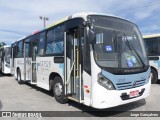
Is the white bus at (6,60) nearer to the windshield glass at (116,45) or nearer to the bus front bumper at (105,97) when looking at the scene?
the windshield glass at (116,45)

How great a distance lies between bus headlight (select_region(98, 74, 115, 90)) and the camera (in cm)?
523

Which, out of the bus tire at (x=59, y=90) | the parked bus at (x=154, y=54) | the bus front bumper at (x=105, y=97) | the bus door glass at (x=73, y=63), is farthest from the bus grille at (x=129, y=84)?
the parked bus at (x=154, y=54)

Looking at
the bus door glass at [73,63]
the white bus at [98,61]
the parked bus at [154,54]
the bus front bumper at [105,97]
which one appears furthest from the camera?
the parked bus at [154,54]

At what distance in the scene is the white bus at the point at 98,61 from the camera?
5.28 metres

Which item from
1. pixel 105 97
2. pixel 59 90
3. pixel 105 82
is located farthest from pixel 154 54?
pixel 105 97

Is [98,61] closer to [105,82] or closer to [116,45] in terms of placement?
[105,82]

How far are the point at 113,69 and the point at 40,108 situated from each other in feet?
9.31

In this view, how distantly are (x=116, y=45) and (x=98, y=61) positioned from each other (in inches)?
30.8

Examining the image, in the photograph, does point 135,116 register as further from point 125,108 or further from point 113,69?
point 113,69

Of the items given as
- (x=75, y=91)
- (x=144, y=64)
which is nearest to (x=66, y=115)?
(x=75, y=91)

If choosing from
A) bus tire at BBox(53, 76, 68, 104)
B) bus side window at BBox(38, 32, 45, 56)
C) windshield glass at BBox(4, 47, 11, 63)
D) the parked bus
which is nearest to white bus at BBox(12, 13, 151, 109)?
bus tire at BBox(53, 76, 68, 104)

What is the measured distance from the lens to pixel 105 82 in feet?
17.3

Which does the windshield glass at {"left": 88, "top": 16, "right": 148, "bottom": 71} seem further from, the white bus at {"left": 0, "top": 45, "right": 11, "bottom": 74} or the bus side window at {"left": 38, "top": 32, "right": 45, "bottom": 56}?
the white bus at {"left": 0, "top": 45, "right": 11, "bottom": 74}

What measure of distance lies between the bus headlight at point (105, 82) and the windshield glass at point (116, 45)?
0.31m
